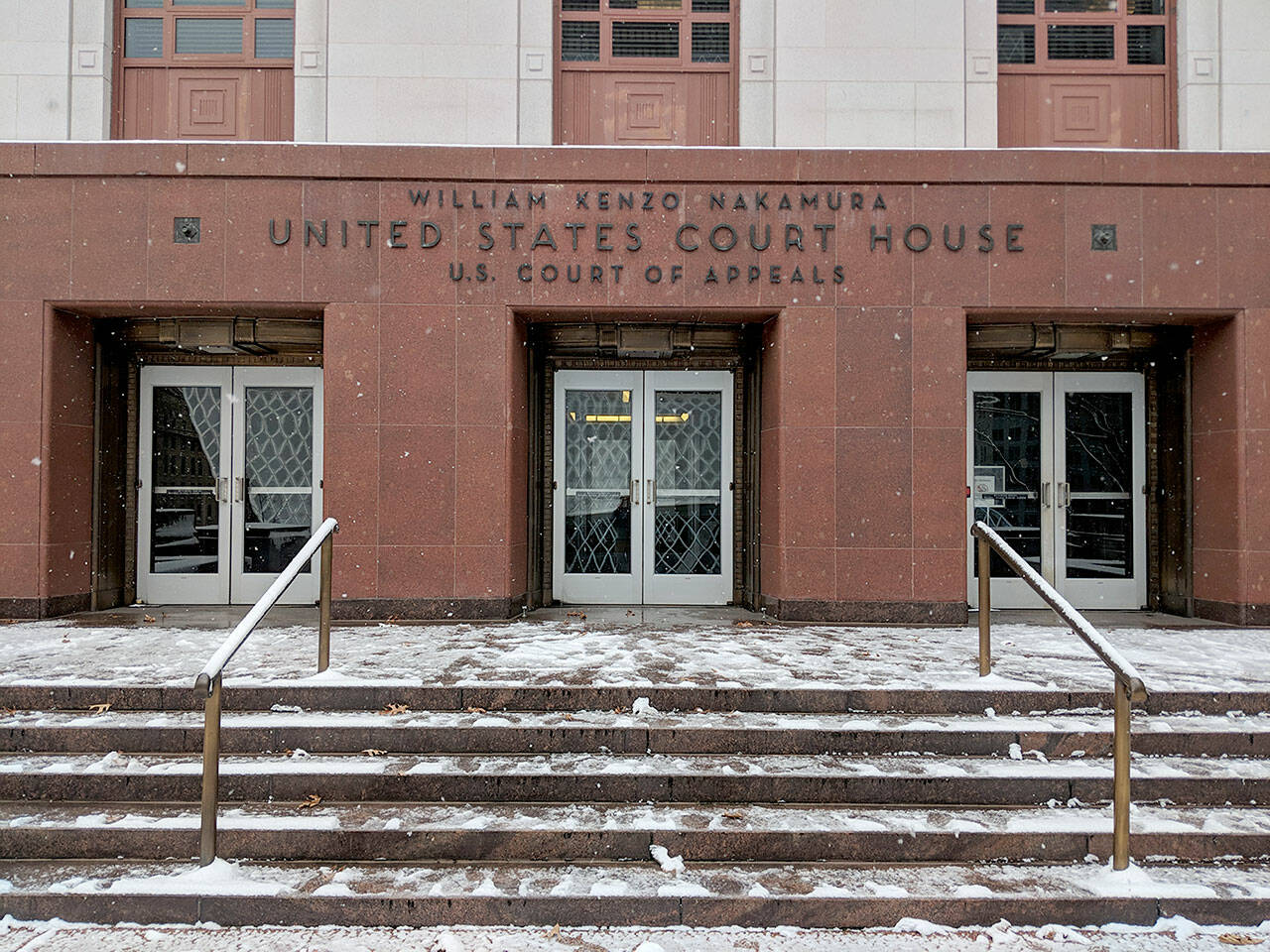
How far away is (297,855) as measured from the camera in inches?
156

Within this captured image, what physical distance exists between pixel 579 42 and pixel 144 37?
4.96 meters

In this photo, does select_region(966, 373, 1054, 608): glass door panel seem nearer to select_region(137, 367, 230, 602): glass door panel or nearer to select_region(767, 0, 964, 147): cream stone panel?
select_region(767, 0, 964, 147): cream stone panel

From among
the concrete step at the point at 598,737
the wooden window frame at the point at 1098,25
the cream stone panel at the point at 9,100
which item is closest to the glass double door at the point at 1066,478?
the wooden window frame at the point at 1098,25

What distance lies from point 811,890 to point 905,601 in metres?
4.87

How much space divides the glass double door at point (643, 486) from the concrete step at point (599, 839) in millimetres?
5193

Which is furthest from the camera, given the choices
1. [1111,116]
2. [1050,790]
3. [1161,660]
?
[1111,116]

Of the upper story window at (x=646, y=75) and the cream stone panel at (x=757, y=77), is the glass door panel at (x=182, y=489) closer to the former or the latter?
the upper story window at (x=646, y=75)

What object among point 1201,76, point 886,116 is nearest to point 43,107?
point 886,116

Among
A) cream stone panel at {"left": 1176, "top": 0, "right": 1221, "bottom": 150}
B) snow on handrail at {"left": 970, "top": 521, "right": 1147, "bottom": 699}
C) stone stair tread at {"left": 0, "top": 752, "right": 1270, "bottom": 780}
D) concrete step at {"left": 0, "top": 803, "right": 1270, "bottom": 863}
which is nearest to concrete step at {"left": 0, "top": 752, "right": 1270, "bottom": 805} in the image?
stone stair tread at {"left": 0, "top": 752, "right": 1270, "bottom": 780}

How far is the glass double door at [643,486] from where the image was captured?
9.29m

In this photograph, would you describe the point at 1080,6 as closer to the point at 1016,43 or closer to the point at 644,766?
the point at 1016,43

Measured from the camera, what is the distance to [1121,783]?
383 centimetres

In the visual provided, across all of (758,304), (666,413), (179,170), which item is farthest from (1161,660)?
(179,170)

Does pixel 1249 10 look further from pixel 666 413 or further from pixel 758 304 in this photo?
pixel 666 413
